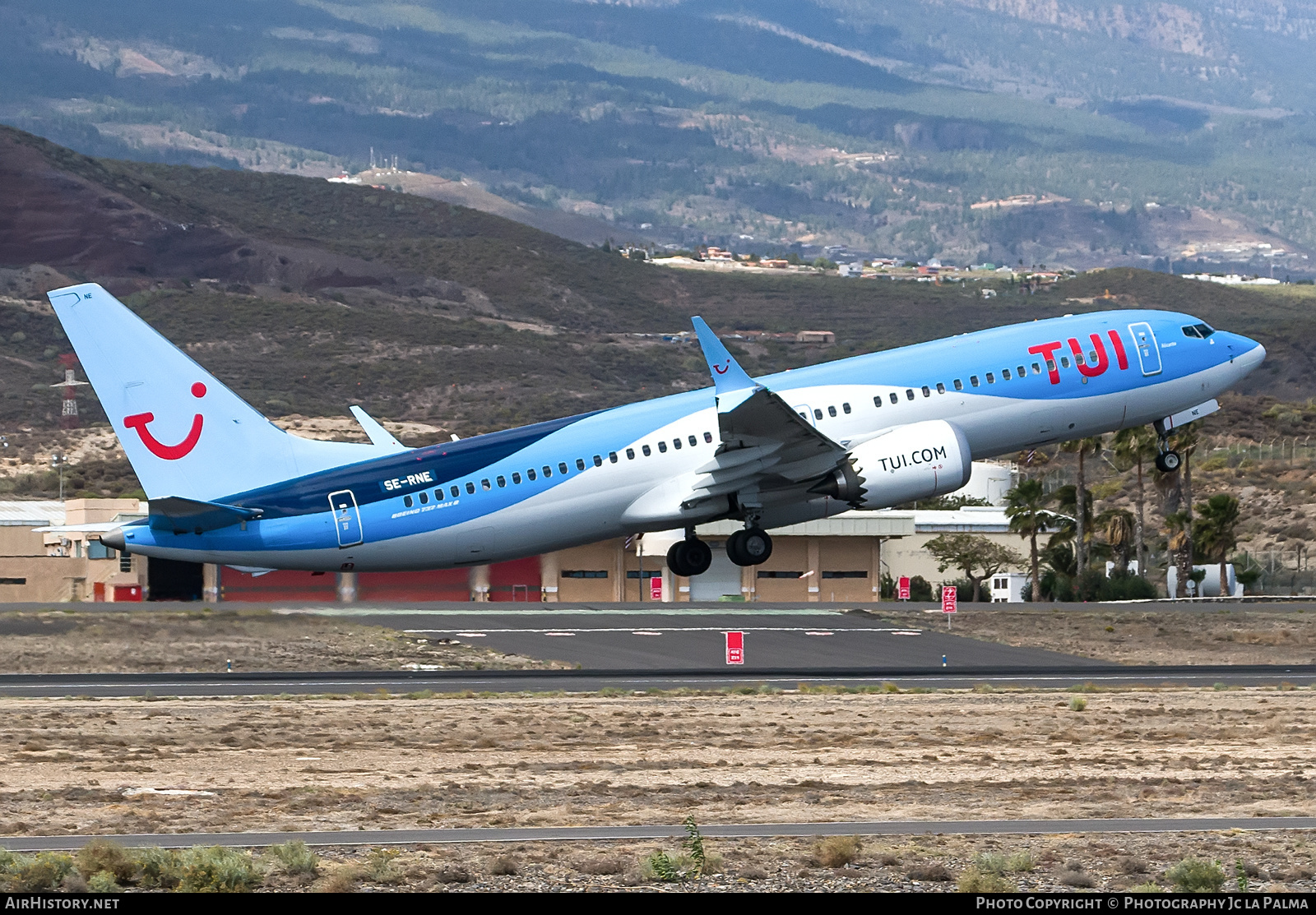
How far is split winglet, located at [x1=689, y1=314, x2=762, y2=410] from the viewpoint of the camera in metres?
42.9

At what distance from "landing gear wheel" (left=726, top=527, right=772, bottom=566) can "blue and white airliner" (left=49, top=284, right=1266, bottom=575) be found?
0.24 ft

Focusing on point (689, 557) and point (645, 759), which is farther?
point (689, 557)

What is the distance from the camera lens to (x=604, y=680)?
49.6 meters

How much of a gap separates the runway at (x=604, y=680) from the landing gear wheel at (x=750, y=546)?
3.16 meters

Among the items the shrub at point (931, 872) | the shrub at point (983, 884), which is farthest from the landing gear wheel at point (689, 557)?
the shrub at point (983, 884)

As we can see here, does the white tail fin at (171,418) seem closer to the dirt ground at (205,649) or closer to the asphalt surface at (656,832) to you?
the dirt ground at (205,649)

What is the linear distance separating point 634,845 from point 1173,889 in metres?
6.69

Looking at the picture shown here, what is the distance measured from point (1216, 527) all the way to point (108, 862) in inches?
3135

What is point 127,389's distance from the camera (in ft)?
143

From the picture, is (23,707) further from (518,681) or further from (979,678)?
(979,678)

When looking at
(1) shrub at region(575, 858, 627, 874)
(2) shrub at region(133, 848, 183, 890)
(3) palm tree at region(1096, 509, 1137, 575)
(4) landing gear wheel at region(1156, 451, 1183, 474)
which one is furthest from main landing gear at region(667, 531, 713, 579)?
(3) palm tree at region(1096, 509, 1137, 575)

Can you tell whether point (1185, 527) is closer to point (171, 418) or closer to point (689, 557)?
point (689, 557)

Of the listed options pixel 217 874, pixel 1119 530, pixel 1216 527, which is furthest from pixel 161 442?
pixel 1119 530

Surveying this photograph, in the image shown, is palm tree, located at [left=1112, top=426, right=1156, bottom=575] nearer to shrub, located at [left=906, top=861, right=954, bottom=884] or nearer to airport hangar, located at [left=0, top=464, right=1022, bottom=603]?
airport hangar, located at [left=0, top=464, right=1022, bottom=603]
